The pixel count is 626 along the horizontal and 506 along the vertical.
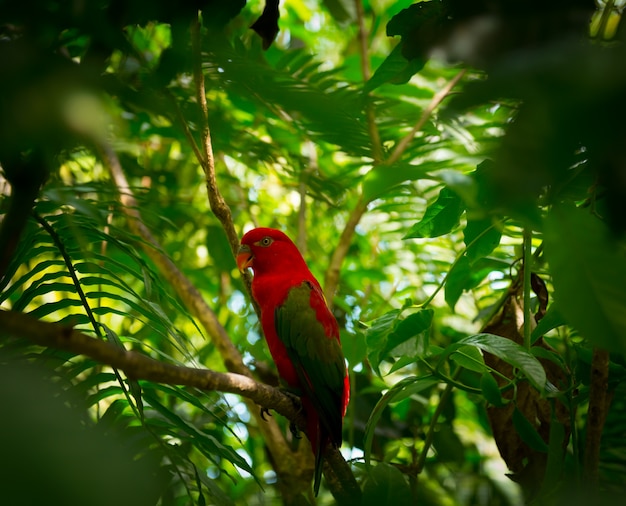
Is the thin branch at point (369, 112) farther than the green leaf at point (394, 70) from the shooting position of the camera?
Yes

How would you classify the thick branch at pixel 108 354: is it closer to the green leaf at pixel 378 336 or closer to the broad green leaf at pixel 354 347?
the green leaf at pixel 378 336

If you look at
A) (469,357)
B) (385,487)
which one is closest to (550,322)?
(469,357)

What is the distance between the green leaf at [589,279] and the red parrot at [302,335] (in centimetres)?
109

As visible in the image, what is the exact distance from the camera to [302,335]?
1802mm

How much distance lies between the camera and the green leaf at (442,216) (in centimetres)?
124

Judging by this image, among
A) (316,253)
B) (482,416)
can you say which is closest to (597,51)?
(482,416)

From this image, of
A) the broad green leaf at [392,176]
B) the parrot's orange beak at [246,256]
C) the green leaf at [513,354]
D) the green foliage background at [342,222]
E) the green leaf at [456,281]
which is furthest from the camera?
the parrot's orange beak at [246,256]

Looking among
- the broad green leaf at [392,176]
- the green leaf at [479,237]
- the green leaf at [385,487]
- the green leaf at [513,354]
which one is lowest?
the green leaf at [385,487]

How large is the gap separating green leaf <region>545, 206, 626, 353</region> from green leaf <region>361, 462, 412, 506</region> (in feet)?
2.25

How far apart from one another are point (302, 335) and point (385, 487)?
2.14 feet

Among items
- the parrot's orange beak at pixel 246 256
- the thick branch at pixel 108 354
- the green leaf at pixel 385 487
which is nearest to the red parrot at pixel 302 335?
the parrot's orange beak at pixel 246 256

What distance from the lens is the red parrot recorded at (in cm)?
168

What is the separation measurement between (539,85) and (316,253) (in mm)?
2435

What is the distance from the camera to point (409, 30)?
3.14 ft
